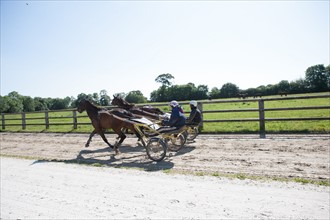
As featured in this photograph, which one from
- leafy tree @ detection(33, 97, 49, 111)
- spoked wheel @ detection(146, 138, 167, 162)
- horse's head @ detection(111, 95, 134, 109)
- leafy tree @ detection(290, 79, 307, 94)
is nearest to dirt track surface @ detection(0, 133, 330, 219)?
spoked wheel @ detection(146, 138, 167, 162)

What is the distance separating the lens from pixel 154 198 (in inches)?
180

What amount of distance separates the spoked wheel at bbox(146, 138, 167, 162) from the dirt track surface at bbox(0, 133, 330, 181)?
0.20m

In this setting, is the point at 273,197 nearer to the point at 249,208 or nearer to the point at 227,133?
the point at 249,208

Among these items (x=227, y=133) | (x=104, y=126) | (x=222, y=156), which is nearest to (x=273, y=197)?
(x=222, y=156)

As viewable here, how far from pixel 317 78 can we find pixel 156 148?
7170 centimetres

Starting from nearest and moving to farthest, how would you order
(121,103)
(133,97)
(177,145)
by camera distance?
1. (177,145)
2. (121,103)
3. (133,97)

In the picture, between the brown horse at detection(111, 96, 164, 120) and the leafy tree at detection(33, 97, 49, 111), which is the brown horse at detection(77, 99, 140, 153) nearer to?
the brown horse at detection(111, 96, 164, 120)

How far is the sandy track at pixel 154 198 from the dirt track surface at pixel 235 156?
33.4 inches

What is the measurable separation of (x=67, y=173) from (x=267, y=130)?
8.97 metres

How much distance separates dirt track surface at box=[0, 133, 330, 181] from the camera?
6.05 meters

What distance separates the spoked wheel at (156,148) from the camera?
747 cm

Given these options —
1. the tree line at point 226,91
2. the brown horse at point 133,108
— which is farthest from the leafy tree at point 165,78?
the brown horse at point 133,108

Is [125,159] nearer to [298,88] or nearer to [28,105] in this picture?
[298,88]

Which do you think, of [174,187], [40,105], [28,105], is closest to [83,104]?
[174,187]
